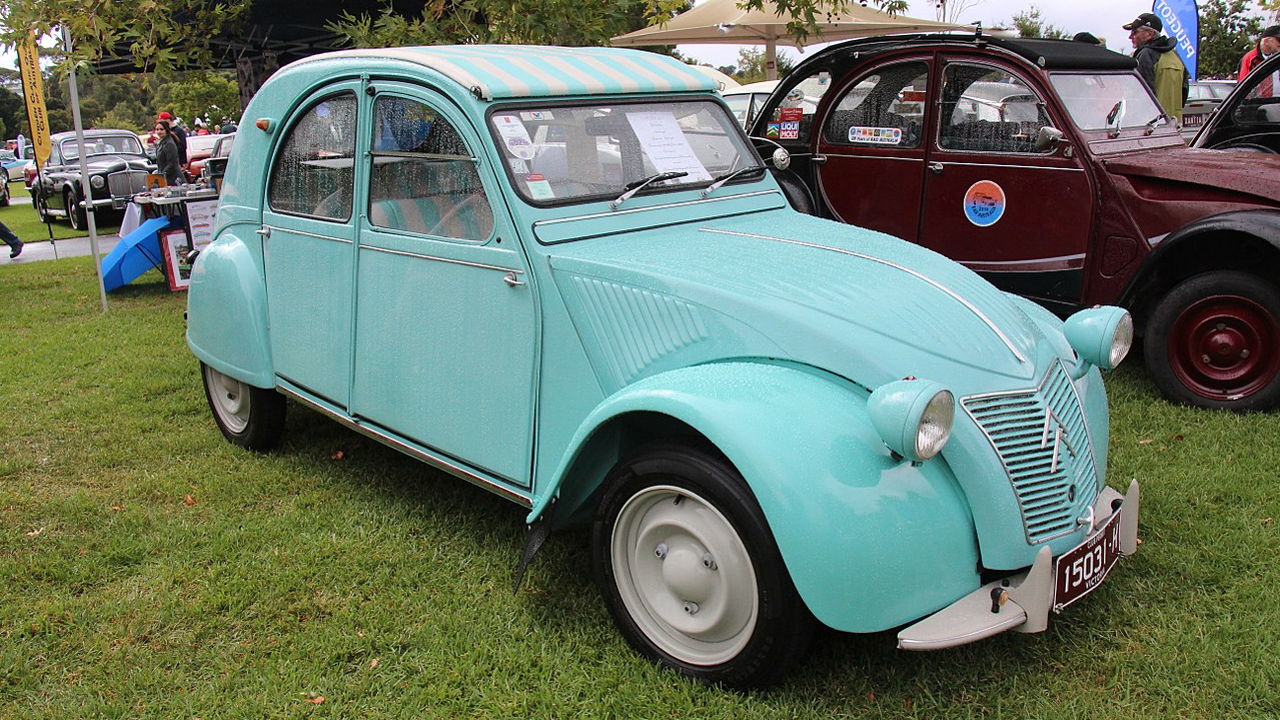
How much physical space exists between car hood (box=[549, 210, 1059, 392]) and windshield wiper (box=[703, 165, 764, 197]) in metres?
0.40

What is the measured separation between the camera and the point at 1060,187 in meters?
5.55

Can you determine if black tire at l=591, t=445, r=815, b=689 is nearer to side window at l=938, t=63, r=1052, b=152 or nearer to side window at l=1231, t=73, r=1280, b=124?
side window at l=938, t=63, r=1052, b=152

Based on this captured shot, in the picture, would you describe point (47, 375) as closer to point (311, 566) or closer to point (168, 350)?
point (168, 350)

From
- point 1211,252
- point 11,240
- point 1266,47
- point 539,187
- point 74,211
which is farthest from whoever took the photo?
point 74,211

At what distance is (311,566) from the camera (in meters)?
3.76

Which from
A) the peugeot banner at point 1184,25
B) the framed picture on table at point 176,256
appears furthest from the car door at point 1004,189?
the peugeot banner at point 1184,25

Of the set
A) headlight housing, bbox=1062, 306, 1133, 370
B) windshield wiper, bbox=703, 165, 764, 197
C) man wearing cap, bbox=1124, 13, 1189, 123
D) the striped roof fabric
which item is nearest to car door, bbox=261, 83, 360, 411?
the striped roof fabric

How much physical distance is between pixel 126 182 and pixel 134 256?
8.54 meters

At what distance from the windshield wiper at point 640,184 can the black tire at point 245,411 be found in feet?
7.40

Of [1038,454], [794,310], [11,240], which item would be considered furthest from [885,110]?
[11,240]

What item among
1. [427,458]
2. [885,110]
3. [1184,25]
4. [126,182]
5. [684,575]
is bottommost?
[126,182]

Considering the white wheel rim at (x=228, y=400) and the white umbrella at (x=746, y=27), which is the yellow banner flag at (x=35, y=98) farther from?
the white umbrella at (x=746, y=27)

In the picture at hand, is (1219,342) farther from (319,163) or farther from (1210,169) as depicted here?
(319,163)

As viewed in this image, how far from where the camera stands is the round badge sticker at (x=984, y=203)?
5.79 meters
